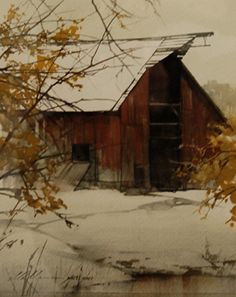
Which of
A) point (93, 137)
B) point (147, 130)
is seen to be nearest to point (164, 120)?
point (147, 130)

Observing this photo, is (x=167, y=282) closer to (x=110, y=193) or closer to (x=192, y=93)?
(x=110, y=193)

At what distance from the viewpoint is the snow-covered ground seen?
1415 mm

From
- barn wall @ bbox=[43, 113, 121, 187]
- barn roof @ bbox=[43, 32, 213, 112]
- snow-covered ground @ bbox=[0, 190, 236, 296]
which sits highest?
barn roof @ bbox=[43, 32, 213, 112]

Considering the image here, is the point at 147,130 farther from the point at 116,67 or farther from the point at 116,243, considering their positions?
the point at 116,243

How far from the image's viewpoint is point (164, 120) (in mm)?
1449

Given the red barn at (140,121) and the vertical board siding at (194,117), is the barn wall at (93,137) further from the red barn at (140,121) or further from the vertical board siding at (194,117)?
the vertical board siding at (194,117)

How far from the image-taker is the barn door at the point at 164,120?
1.43m

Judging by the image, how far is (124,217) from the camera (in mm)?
1427

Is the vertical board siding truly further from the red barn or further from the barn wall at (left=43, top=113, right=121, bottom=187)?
the barn wall at (left=43, top=113, right=121, bottom=187)

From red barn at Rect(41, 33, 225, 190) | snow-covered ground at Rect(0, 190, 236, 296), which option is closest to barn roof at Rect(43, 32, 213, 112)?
red barn at Rect(41, 33, 225, 190)

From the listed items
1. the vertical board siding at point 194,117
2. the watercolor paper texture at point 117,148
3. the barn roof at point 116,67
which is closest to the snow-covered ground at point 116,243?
the watercolor paper texture at point 117,148

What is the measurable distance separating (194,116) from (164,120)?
0.08 m

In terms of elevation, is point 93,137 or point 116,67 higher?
point 116,67

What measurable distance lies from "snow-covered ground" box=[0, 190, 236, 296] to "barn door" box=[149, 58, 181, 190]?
8cm
